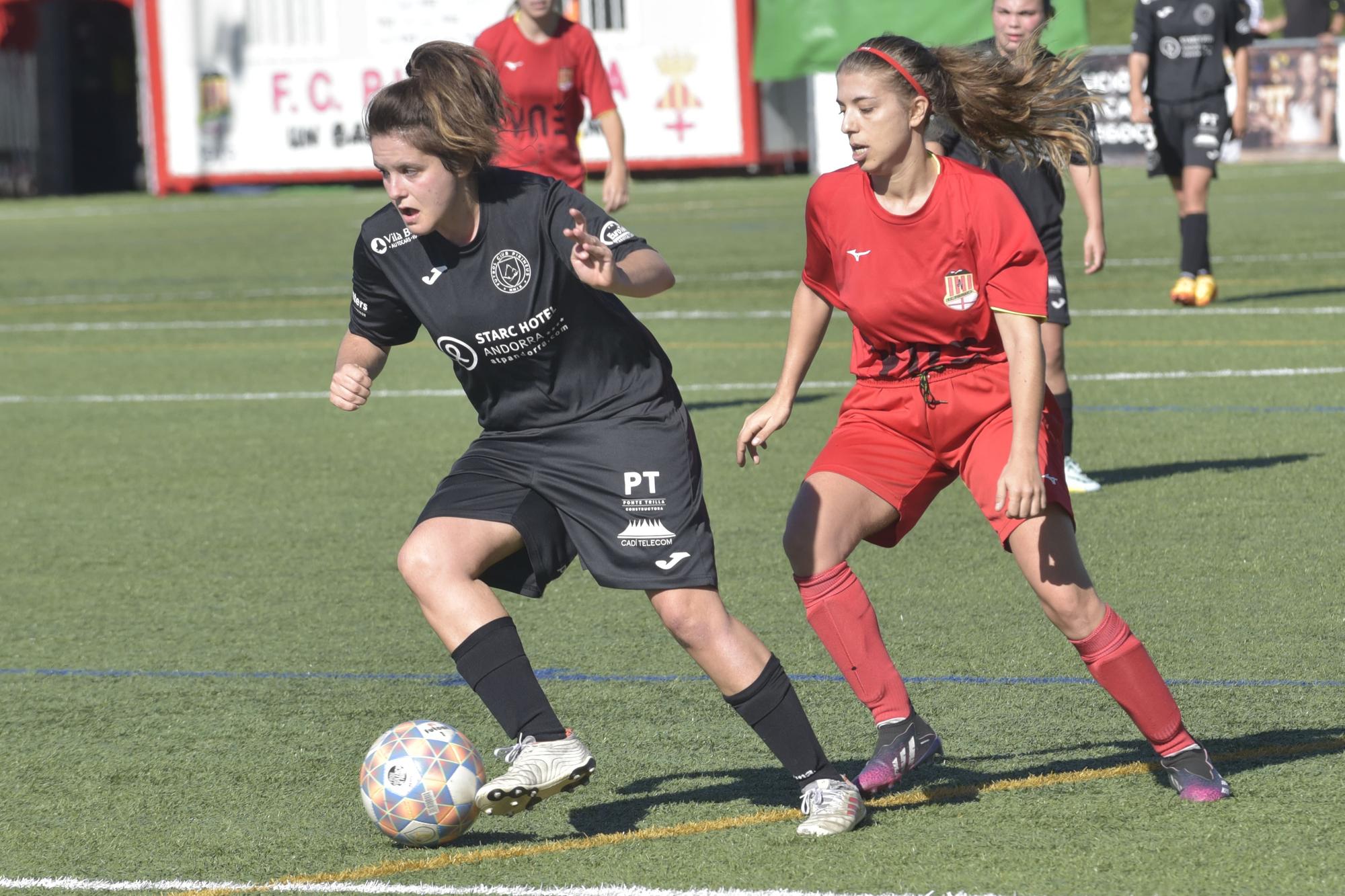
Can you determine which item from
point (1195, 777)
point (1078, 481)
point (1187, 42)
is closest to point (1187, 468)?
point (1078, 481)

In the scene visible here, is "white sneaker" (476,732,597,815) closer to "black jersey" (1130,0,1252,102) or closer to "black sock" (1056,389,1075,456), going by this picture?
"black sock" (1056,389,1075,456)

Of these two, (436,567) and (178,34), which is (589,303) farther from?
(178,34)

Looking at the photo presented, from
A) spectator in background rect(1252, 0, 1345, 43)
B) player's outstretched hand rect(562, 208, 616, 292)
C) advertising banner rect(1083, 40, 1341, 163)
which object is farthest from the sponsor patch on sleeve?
spectator in background rect(1252, 0, 1345, 43)

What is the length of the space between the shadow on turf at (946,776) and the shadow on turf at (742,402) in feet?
18.3

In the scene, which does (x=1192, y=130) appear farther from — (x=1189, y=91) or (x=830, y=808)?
(x=830, y=808)

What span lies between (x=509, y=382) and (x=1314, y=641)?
2.49 m

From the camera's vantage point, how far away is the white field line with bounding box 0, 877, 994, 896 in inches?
148

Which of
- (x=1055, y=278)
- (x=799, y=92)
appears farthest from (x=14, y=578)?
(x=799, y=92)

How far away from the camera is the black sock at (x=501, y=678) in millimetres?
4242

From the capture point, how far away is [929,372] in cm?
441

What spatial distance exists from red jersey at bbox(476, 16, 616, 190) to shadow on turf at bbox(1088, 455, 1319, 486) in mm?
3390

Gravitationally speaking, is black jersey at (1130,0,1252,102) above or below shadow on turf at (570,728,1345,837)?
above

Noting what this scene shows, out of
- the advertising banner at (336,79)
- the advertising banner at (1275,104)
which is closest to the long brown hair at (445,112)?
the advertising banner at (1275,104)

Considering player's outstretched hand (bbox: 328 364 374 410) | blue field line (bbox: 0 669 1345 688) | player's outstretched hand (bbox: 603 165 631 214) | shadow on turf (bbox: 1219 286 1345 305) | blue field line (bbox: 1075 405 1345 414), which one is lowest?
blue field line (bbox: 0 669 1345 688)
